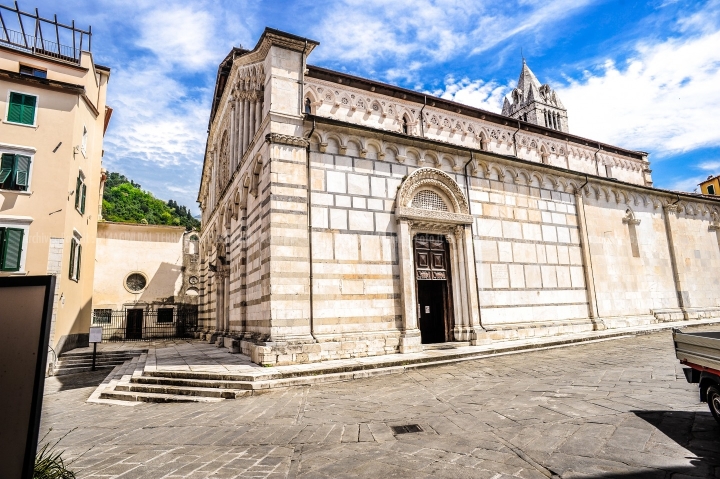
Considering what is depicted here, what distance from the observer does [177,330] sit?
88.2 feet

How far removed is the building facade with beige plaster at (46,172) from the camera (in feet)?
45.2

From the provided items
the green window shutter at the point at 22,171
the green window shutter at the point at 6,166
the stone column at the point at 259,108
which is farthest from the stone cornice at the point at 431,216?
the green window shutter at the point at 6,166

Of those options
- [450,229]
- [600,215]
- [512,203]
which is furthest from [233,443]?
[600,215]

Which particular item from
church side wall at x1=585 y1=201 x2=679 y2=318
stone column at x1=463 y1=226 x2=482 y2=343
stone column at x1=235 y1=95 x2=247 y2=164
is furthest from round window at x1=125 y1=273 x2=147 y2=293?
church side wall at x1=585 y1=201 x2=679 y2=318

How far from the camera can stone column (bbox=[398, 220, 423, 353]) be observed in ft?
38.3

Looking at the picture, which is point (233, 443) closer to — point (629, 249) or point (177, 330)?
point (629, 249)

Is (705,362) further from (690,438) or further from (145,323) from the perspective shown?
(145,323)

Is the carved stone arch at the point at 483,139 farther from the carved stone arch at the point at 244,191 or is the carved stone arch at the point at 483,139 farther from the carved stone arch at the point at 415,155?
the carved stone arch at the point at 244,191

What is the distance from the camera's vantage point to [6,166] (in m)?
13.8

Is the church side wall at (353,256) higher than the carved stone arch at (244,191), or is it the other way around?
the carved stone arch at (244,191)

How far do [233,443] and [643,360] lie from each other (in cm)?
936

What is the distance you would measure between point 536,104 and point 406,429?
56.9m

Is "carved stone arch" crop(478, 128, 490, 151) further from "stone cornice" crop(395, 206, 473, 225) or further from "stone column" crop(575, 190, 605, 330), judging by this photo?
"stone cornice" crop(395, 206, 473, 225)

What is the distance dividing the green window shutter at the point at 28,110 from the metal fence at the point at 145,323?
1451cm
